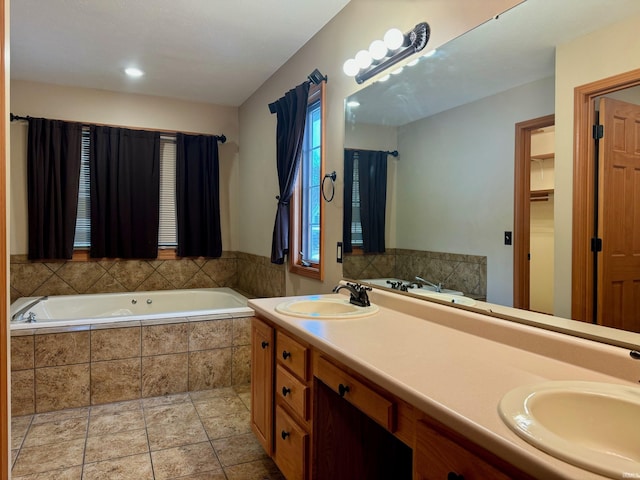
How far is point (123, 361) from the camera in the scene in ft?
9.59

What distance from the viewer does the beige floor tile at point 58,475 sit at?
6.68 feet

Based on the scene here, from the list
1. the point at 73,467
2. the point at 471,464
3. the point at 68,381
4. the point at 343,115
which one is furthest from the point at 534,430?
the point at 68,381

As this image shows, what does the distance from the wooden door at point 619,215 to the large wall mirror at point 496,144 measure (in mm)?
33

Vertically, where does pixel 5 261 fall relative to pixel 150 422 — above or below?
above

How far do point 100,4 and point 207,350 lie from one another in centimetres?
235

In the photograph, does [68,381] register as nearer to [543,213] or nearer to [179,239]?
[179,239]

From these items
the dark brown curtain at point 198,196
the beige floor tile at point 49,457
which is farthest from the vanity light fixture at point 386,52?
the beige floor tile at point 49,457

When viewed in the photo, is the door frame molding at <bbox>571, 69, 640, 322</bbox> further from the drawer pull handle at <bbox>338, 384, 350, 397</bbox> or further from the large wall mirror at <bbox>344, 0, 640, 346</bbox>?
the drawer pull handle at <bbox>338, 384, 350, 397</bbox>

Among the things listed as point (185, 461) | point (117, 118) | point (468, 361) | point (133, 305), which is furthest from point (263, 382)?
point (117, 118)

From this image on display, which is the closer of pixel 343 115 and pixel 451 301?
pixel 451 301

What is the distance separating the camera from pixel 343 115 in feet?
8.36

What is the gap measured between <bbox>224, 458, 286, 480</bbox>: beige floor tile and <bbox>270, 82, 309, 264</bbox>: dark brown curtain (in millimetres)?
1519

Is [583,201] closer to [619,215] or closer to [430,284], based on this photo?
[619,215]

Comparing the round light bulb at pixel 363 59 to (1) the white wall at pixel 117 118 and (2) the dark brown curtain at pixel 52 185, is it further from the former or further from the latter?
(2) the dark brown curtain at pixel 52 185
